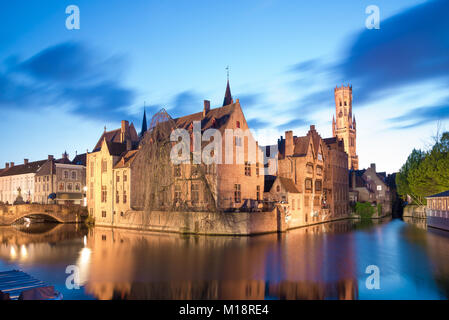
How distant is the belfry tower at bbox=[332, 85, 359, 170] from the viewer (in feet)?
526

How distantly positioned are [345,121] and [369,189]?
3460 inches

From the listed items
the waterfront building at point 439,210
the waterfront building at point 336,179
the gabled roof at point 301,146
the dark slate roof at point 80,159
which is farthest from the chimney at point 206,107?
the dark slate roof at point 80,159

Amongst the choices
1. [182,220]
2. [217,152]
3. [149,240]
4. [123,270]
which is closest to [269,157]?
[217,152]

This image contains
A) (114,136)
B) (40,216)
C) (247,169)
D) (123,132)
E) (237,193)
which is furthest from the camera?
(114,136)

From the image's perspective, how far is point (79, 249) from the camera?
108 ft

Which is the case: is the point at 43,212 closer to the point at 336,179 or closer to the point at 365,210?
the point at 336,179

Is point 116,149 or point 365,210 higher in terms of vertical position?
point 116,149

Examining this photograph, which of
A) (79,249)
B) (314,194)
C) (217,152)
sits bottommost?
(79,249)

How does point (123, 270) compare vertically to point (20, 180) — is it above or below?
below

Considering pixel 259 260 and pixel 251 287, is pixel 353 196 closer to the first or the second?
pixel 259 260

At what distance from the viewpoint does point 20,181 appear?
283 ft

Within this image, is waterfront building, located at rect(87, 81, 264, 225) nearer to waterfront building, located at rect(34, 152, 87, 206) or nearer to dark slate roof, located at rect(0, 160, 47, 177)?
waterfront building, located at rect(34, 152, 87, 206)

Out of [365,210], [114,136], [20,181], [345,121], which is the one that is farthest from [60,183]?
[345,121]

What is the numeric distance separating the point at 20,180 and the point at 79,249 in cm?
6442
